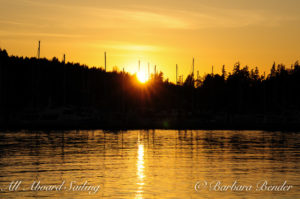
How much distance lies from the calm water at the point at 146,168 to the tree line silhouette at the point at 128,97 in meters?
49.7

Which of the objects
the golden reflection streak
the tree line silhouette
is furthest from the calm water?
the tree line silhouette

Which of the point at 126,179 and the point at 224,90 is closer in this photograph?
the point at 126,179

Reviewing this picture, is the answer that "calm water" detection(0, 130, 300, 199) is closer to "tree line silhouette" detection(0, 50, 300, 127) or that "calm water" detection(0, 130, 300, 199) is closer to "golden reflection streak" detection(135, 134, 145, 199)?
"golden reflection streak" detection(135, 134, 145, 199)

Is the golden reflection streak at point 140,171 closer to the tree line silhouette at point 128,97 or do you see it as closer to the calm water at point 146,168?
the calm water at point 146,168

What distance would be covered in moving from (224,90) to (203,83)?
1077 inches

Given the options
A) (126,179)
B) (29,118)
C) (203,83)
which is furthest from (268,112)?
(126,179)

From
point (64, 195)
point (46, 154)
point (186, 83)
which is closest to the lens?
point (64, 195)

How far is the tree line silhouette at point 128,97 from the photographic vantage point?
118688mm

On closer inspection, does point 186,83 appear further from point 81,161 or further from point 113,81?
point 81,161

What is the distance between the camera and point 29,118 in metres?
112

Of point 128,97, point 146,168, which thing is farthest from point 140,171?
point 128,97

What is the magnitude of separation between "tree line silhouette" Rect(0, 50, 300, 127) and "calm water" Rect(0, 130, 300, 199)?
4966 centimetres

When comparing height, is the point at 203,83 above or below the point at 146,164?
above

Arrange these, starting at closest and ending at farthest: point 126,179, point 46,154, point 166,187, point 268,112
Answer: point 166,187 < point 126,179 < point 46,154 < point 268,112
